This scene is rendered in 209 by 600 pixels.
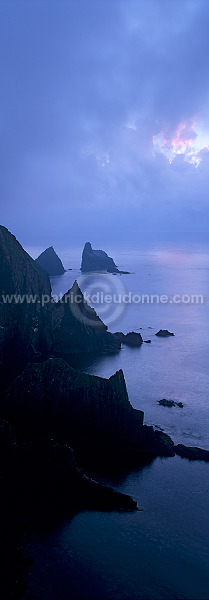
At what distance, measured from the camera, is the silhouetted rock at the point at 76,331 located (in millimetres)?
107475

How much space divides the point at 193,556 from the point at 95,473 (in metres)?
16.3

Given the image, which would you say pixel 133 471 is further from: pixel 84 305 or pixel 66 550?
pixel 84 305

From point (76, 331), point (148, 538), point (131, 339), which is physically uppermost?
point (76, 331)

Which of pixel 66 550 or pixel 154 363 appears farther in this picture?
pixel 154 363

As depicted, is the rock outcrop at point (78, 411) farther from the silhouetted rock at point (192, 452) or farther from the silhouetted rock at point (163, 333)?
the silhouetted rock at point (163, 333)

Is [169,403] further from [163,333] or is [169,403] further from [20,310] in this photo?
[163,333]

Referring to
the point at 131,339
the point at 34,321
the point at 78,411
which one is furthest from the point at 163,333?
the point at 78,411

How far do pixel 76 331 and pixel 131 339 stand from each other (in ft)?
55.3

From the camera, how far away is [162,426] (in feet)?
225

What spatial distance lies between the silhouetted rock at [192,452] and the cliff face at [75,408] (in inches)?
231

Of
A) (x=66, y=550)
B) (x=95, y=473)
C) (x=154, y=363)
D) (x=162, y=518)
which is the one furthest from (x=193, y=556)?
(x=154, y=363)

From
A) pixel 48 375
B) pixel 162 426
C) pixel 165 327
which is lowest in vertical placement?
pixel 162 426

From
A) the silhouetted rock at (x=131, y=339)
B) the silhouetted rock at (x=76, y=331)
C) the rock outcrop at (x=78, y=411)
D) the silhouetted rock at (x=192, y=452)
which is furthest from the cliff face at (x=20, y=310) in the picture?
the silhouetted rock at (x=192, y=452)

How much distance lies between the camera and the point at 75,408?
207ft
